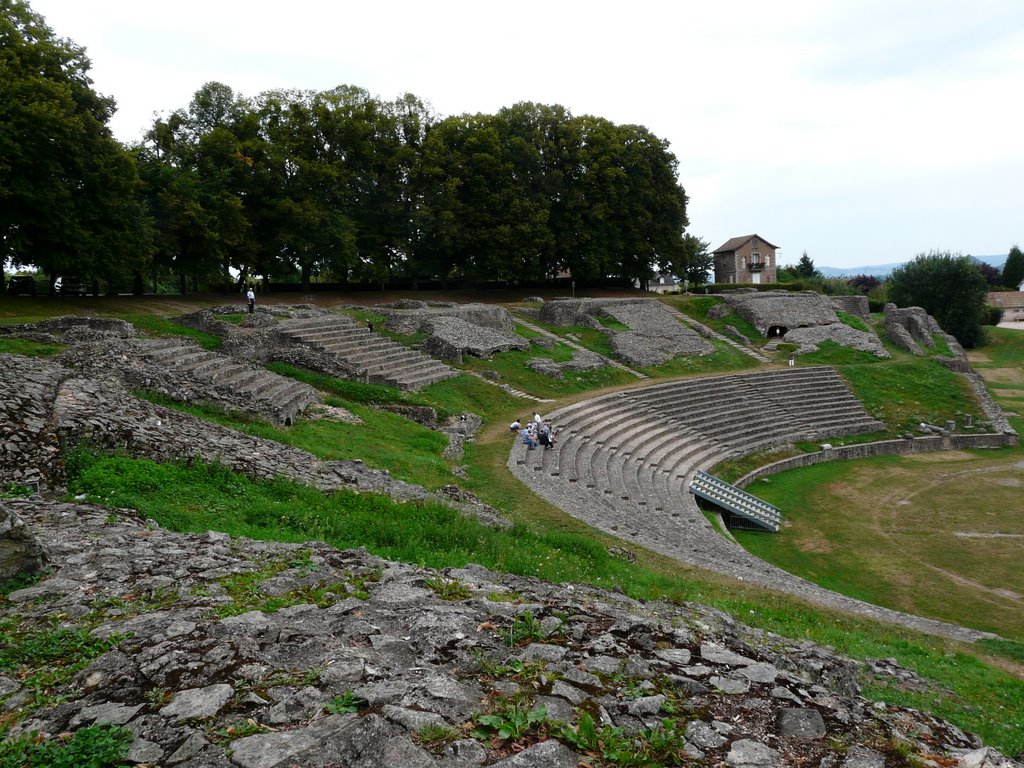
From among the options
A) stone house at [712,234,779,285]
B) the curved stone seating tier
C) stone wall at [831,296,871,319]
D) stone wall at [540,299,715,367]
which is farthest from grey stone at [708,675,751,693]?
stone house at [712,234,779,285]

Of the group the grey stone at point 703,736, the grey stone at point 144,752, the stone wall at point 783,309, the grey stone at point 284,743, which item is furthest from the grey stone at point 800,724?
the stone wall at point 783,309

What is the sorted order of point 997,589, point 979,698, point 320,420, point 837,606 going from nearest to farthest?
point 979,698, point 837,606, point 997,589, point 320,420

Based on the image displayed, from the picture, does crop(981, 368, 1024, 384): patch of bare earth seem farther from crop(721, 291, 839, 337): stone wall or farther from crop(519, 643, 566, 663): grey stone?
crop(519, 643, 566, 663): grey stone

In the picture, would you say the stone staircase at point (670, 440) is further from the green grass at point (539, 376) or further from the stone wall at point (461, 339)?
the stone wall at point (461, 339)

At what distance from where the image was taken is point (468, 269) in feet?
141

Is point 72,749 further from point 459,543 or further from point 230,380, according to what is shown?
point 230,380

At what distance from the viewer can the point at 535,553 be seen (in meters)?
10.4

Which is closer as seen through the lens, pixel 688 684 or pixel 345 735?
pixel 345 735

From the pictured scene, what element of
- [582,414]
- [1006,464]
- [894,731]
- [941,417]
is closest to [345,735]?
[894,731]

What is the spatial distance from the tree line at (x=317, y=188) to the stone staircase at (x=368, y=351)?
8263mm

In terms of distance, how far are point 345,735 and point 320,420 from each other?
1419 centimetres

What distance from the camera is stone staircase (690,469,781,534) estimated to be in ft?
60.3

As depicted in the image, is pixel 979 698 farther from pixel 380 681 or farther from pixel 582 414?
pixel 582 414

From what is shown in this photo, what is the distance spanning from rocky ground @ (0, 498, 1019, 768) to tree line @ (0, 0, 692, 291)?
2228 cm
